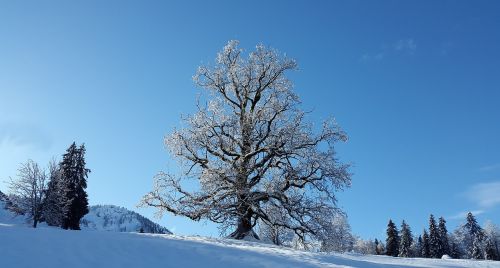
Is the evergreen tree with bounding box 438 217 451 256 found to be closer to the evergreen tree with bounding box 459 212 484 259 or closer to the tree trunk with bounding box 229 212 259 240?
the evergreen tree with bounding box 459 212 484 259

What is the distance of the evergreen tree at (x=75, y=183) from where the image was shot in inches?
2102

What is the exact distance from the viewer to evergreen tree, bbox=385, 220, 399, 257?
267 feet

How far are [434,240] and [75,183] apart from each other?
Result: 201 feet

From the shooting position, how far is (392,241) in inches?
3233

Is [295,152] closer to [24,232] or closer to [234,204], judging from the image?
[234,204]

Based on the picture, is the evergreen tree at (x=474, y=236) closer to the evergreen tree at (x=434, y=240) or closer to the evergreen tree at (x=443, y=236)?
the evergreen tree at (x=443, y=236)

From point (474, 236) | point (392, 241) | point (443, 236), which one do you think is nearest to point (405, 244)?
point (392, 241)

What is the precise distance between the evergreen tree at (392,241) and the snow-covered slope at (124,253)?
73.8 meters

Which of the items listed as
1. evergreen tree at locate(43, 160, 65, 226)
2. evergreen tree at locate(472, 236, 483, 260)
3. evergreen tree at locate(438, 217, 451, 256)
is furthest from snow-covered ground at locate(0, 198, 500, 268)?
evergreen tree at locate(472, 236, 483, 260)

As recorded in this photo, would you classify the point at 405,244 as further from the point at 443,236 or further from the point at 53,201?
the point at 53,201

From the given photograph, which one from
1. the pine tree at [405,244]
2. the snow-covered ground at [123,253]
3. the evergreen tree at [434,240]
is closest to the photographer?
the snow-covered ground at [123,253]

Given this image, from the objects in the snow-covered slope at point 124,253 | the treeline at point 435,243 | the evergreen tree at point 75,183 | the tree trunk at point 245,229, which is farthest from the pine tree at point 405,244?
the snow-covered slope at point 124,253

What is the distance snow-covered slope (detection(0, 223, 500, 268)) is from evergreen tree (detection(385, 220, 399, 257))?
73831 millimetres

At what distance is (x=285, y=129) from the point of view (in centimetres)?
2125
